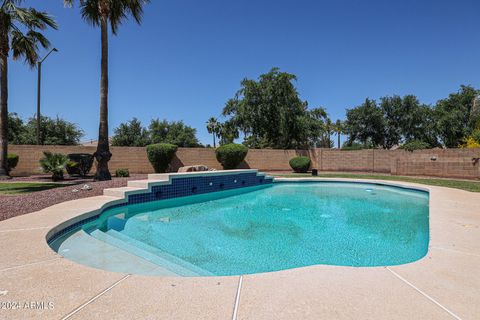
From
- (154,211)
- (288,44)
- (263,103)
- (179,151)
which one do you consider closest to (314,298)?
(154,211)

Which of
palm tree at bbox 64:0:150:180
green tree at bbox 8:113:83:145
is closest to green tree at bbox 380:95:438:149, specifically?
palm tree at bbox 64:0:150:180

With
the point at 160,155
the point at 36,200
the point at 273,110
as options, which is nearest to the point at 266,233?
the point at 36,200

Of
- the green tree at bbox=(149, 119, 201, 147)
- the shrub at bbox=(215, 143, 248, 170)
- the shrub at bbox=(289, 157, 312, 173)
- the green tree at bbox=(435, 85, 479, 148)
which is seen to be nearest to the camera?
the shrub at bbox=(215, 143, 248, 170)

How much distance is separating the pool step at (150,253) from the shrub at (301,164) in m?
17.0

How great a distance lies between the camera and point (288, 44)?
1881 cm

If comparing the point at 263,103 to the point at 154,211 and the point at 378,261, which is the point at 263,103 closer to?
the point at 154,211

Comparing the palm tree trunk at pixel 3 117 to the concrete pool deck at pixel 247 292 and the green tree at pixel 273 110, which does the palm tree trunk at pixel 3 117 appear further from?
the green tree at pixel 273 110

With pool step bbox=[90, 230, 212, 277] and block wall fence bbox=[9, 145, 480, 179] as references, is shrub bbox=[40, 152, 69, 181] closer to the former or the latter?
block wall fence bbox=[9, 145, 480, 179]

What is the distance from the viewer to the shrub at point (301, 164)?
20.7 metres

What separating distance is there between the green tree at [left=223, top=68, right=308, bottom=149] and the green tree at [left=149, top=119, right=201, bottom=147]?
48.3 feet

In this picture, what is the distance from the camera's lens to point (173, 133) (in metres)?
40.8

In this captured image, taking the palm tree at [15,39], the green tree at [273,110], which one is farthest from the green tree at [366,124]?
the palm tree at [15,39]

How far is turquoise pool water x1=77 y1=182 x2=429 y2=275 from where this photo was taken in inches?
163

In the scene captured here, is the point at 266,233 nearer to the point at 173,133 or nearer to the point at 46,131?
the point at 46,131
